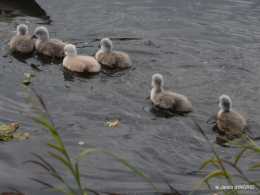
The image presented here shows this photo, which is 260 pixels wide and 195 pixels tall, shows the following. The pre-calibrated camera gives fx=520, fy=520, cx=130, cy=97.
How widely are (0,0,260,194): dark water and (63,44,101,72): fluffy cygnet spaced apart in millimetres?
140

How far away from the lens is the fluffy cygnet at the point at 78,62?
7719 mm

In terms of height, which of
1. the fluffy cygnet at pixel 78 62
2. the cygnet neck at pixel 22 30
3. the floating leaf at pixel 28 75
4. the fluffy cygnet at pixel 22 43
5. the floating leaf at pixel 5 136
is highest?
the cygnet neck at pixel 22 30

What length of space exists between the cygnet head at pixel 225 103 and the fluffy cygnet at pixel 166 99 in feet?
1.38

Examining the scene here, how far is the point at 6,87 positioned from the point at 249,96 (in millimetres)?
3285

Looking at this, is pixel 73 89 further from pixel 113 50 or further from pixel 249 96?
pixel 249 96

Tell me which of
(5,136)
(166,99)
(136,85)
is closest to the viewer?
(5,136)

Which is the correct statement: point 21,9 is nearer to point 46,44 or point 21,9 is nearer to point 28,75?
point 46,44

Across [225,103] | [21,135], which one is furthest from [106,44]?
[21,135]

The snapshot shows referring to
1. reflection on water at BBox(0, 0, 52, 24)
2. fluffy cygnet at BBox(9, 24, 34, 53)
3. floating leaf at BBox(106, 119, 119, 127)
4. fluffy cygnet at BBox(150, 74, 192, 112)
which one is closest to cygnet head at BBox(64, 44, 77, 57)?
fluffy cygnet at BBox(9, 24, 34, 53)

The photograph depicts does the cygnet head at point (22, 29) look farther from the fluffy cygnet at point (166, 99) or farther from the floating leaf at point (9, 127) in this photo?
the floating leaf at point (9, 127)

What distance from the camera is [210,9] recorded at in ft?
34.1

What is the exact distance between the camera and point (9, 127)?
6012 mm

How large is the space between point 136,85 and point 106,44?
1081 mm

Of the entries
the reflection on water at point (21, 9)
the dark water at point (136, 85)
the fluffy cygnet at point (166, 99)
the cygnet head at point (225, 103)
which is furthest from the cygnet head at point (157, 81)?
the reflection on water at point (21, 9)
